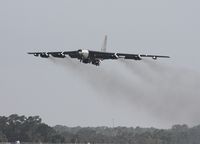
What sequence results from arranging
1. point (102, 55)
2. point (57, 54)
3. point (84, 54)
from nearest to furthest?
point (84, 54)
point (102, 55)
point (57, 54)

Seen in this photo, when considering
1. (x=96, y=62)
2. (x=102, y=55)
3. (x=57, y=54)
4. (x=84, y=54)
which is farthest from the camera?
(x=57, y=54)

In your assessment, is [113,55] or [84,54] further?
[113,55]

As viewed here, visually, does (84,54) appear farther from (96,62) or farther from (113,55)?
(113,55)

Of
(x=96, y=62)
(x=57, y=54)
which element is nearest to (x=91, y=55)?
(x=96, y=62)

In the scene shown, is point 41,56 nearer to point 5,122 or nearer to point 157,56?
point 157,56

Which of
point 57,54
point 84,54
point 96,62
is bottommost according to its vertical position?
point 96,62

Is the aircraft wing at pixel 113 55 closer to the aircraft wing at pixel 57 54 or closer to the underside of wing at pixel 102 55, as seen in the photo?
the underside of wing at pixel 102 55

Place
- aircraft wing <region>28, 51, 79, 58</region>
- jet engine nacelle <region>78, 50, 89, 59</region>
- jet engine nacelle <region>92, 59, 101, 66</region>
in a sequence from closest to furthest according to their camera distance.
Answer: jet engine nacelle <region>78, 50, 89, 59</region> < jet engine nacelle <region>92, 59, 101, 66</region> < aircraft wing <region>28, 51, 79, 58</region>

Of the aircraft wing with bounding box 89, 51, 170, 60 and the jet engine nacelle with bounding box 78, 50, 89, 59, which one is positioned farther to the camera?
the aircraft wing with bounding box 89, 51, 170, 60

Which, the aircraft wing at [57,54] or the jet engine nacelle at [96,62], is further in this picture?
the aircraft wing at [57,54]

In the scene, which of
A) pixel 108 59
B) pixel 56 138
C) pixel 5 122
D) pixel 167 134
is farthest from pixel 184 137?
pixel 108 59

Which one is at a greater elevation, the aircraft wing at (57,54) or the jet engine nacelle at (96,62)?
the aircraft wing at (57,54)

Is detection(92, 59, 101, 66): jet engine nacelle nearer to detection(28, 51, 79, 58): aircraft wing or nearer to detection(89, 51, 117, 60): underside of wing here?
detection(89, 51, 117, 60): underside of wing

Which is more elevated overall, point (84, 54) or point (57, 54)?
point (57, 54)
